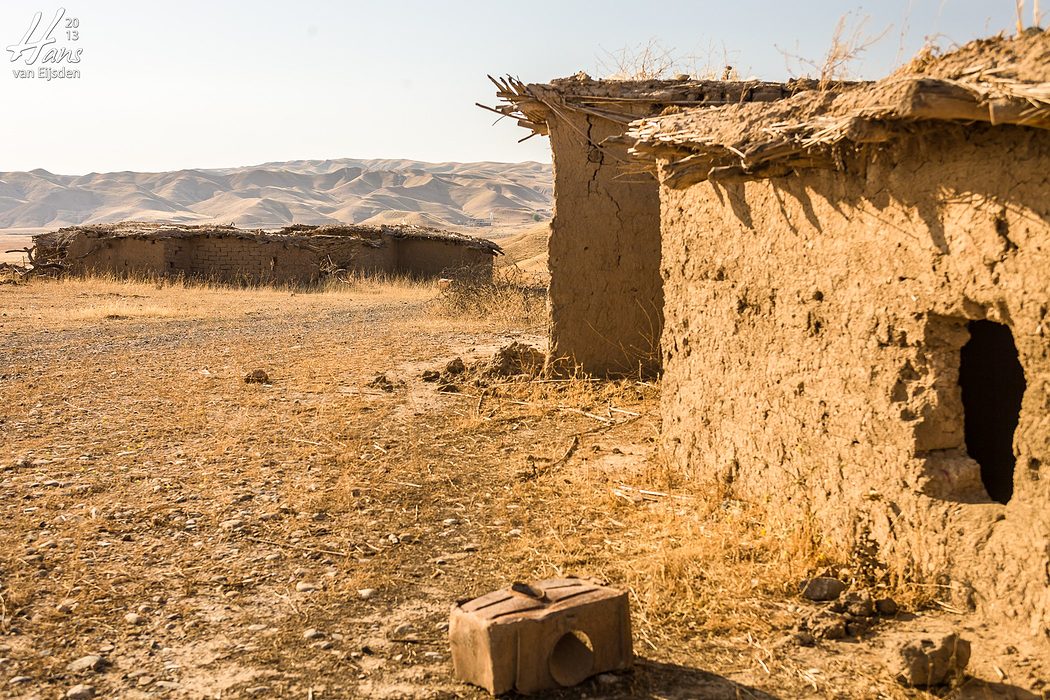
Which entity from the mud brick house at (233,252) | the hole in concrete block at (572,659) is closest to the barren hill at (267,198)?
the mud brick house at (233,252)

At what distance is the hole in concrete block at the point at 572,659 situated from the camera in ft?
10.5

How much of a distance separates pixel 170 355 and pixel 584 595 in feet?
27.8

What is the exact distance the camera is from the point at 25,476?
18.8ft

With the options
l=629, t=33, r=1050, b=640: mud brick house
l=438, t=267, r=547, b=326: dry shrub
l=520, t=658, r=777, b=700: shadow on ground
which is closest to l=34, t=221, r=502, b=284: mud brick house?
l=438, t=267, r=547, b=326: dry shrub

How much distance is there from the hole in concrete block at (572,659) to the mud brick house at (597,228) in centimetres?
487

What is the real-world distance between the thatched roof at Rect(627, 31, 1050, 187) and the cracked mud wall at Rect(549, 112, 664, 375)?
8.99ft

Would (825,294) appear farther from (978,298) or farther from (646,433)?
(646,433)

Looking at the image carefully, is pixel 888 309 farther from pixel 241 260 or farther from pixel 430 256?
pixel 430 256

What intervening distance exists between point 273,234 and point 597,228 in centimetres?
1483

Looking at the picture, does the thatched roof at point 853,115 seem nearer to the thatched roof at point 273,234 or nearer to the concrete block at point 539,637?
the concrete block at point 539,637

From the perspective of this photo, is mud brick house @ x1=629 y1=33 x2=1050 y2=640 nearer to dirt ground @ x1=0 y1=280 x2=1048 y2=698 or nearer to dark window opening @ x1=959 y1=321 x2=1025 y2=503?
dark window opening @ x1=959 y1=321 x2=1025 y2=503

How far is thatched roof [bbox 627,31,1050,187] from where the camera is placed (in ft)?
9.95

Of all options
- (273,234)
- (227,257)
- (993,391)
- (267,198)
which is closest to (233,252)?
(227,257)

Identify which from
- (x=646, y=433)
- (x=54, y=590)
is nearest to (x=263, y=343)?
(x=646, y=433)
